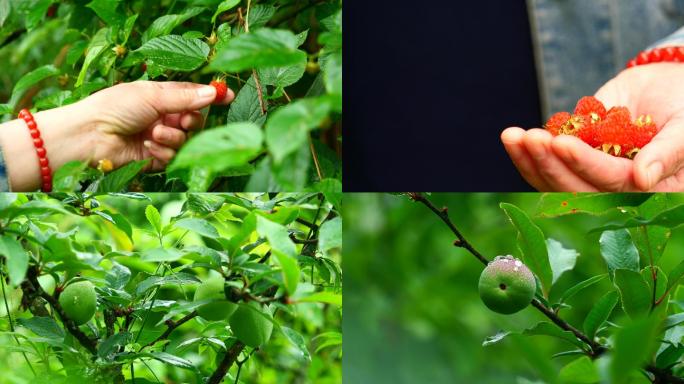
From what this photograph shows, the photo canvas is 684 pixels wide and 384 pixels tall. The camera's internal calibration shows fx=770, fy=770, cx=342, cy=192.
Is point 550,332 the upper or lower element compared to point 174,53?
lower

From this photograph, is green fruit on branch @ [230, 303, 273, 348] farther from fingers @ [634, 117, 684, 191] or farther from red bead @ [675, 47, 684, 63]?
red bead @ [675, 47, 684, 63]

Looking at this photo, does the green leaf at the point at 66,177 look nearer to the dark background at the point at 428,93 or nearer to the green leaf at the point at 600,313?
the green leaf at the point at 600,313

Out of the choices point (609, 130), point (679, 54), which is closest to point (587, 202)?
point (609, 130)

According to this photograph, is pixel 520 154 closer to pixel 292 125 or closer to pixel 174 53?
pixel 174 53

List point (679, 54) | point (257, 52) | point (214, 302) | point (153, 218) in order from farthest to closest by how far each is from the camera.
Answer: point (679, 54) → point (153, 218) → point (214, 302) → point (257, 52)

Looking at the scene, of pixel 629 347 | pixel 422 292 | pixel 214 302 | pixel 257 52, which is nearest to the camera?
pixel 629 347

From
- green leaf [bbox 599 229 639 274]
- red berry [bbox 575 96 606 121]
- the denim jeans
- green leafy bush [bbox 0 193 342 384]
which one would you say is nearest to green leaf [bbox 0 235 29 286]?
green leafy bush [bbox 0 193 342 384]

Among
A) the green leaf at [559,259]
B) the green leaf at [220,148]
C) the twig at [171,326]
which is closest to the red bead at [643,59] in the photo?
the green leaf at [559,259]

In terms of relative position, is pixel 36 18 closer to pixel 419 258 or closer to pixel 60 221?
pixel 60 221
